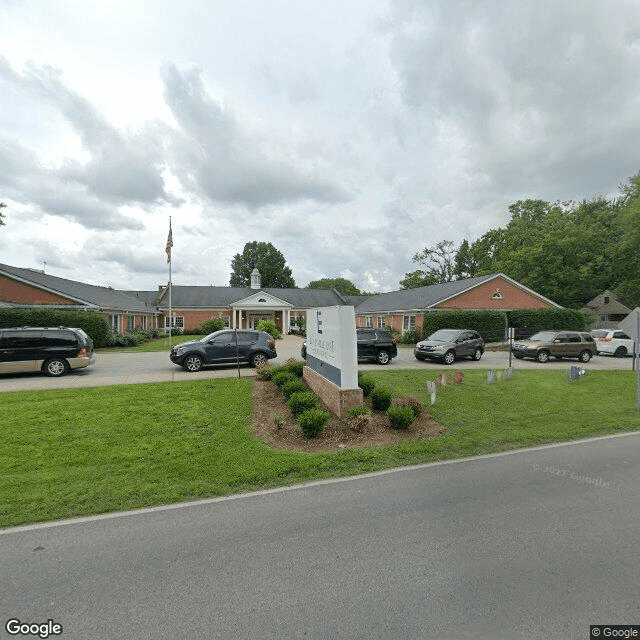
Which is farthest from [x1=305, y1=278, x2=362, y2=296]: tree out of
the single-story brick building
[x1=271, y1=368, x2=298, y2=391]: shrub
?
[x1=271, y1=368, x2=298, y2=391]: shrub

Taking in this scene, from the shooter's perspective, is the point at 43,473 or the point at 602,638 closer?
the point at 602,638

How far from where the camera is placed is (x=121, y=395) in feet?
31.7

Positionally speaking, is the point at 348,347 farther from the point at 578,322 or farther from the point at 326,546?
the point at 578,322

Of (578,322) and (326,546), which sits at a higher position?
(578,322)

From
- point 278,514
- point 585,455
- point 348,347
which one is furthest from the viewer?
point 348,347

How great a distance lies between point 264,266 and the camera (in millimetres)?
75312

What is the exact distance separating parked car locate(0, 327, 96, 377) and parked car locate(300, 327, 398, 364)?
891 centimetres

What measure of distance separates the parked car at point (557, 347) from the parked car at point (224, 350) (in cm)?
1342

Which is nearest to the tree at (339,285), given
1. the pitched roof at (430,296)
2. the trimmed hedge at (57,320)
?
the pitched roof at (430,296)

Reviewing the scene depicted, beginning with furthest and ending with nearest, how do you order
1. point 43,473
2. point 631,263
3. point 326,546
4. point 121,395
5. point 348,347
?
point 631,263 → point 121,395 → point 348,347 → point 43,473 → point 326,546

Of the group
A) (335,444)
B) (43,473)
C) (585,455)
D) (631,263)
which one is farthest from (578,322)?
(43,473)

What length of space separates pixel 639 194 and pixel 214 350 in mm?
45670

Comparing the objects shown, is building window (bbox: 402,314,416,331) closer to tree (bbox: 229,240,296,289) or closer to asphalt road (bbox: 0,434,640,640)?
asphalt road (bbox: 0,434,640,640)

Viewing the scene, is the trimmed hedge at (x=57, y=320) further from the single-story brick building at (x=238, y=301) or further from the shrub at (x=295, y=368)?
the shrub at (x=295, y=368)
